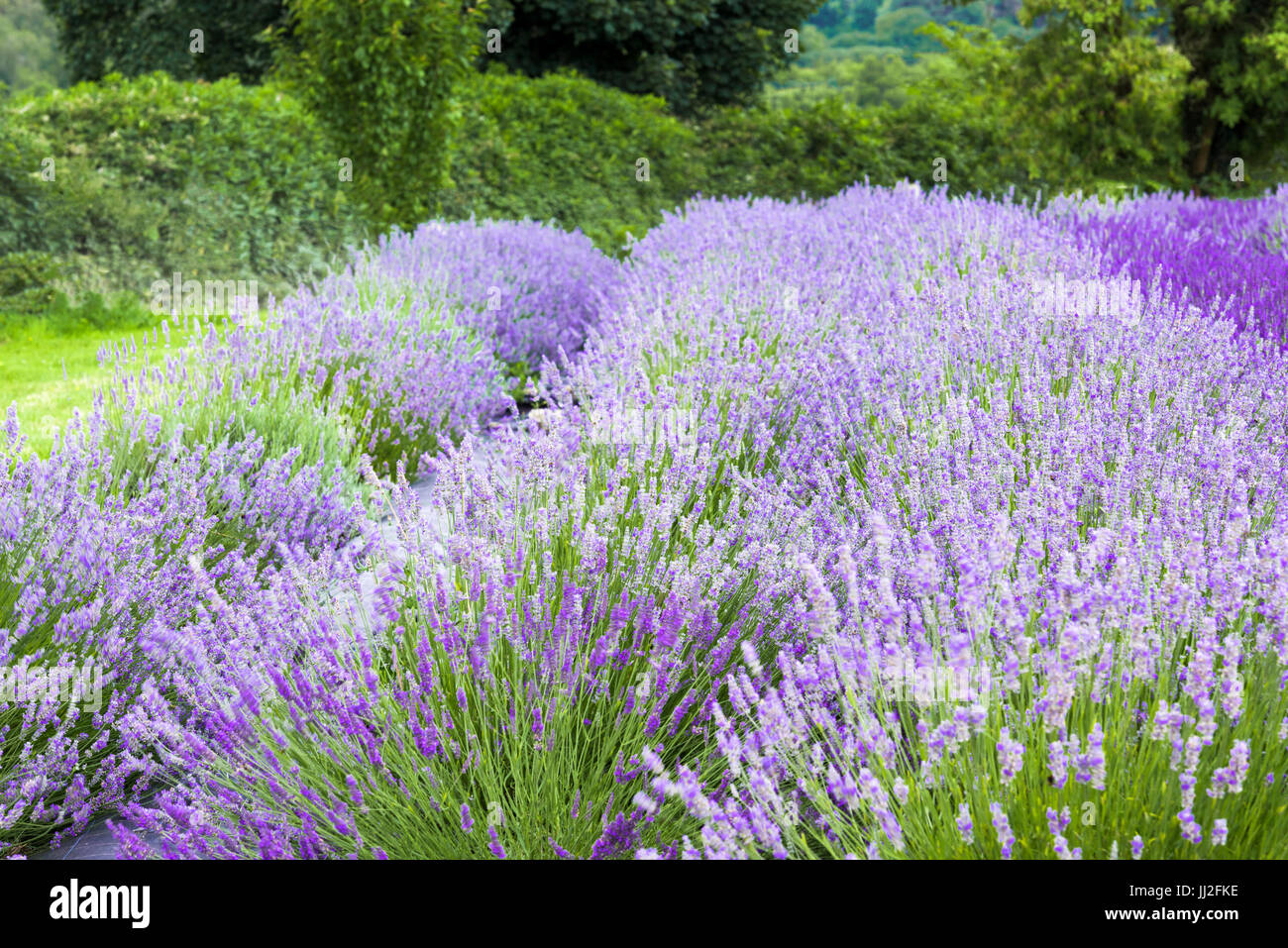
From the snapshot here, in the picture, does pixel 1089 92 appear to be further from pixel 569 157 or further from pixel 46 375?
pixel 46 375

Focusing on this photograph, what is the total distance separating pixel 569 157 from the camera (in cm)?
1159

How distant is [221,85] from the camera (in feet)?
30.1

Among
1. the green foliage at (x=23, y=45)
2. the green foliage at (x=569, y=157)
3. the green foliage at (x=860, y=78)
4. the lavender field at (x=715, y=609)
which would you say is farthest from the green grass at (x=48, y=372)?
the green foliage at (x=23, y=45)

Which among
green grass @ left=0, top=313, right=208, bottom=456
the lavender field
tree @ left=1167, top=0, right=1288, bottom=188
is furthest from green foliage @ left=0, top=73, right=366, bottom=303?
tree @ left=1167, top=0, right=1288, bottom=188

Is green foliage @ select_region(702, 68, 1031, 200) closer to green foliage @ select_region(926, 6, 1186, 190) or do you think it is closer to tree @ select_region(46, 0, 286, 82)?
green foliage @ select_region(926, 6, 1186, 190)

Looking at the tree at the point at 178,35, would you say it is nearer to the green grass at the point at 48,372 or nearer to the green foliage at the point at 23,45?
the green grass at the point at 48,372

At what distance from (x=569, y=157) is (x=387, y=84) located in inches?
140

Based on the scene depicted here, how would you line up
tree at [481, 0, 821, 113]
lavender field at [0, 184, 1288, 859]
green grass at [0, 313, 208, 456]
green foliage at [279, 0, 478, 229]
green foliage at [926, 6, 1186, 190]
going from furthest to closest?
tree at [481, 0, 821, 113]
green foliage at [926, 6, 1186, 190]
green foliage at [279, 0, 478, 229]
green grass at [0, 313, 208, 456]
lavender field at [0, 184, 1288, 859]

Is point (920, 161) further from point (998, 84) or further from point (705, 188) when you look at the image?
point (705, 188)

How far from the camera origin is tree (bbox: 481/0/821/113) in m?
15.4

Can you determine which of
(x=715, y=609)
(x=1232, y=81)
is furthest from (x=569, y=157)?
(x=715, y=609)

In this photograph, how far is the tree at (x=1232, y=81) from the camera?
35.9 feet

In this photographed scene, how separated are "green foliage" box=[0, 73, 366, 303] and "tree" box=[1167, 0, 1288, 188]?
937cm

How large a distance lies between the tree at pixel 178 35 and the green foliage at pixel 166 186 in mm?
8091
